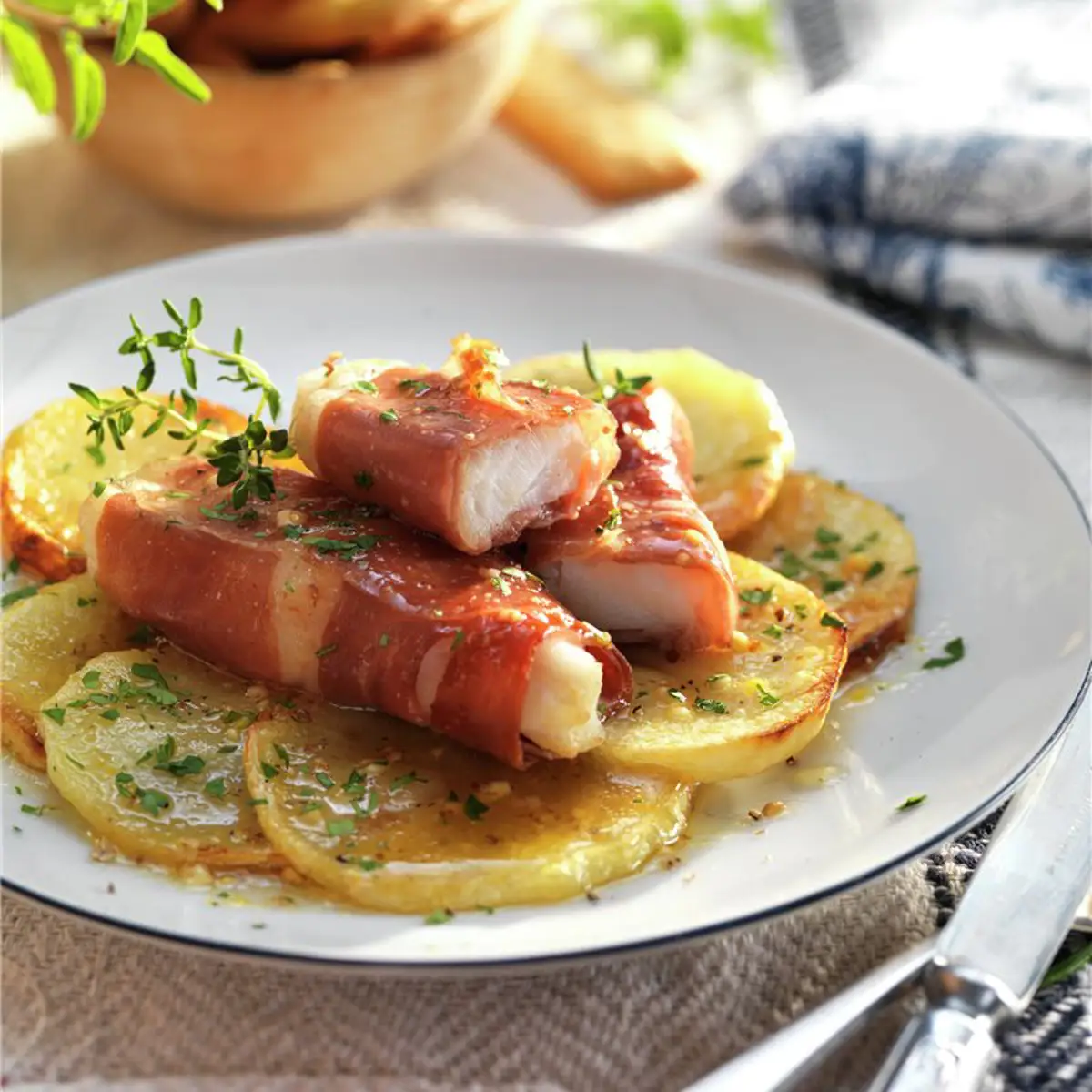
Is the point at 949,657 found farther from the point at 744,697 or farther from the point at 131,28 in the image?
the point at 131,28

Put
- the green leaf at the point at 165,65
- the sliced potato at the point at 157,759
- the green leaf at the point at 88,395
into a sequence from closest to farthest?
1. the sliced potato at the point at 157,759
2. the green leaf at the point at 88,395
3. the green leaf at the point at 165,65

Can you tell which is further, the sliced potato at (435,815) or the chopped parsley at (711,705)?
the chopped parsley at (711,705)

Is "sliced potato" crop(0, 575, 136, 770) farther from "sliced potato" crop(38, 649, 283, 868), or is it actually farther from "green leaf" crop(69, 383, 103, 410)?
"green leaf" crop(69, 383, 103, 410)

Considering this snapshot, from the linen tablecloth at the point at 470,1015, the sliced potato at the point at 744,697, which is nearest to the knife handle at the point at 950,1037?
the linen tablecloth at the point at 470,1015

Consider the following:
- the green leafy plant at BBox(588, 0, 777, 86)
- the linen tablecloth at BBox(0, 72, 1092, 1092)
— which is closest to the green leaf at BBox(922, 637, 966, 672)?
the linen tablecloth at BBox(0, 72, 1092, 1092)

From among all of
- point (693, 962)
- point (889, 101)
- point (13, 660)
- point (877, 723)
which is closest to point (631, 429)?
point (877, 723)

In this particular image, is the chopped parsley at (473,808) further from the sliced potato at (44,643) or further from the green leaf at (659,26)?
the green leaf at (659,26)
